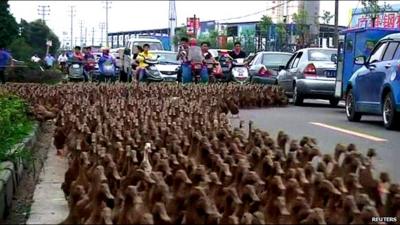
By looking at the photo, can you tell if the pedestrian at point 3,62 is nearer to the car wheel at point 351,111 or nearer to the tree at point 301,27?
the car wheel at point 351,111

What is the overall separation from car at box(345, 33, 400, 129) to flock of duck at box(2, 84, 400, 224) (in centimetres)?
504

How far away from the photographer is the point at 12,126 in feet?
26.5

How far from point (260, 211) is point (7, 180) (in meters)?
2.41

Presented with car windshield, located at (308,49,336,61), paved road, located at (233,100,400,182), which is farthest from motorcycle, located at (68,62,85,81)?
paved road, located at (233,100,400,182)

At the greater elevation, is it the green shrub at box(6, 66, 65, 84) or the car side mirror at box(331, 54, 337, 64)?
the car side mirror at box(331, 54, 337, 64)

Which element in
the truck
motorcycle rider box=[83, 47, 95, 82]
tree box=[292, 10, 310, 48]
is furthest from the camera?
tree box=[292, 10, 310, 48]

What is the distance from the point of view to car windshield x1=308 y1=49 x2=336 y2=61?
18156 millimetres

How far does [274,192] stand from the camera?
4367 mm

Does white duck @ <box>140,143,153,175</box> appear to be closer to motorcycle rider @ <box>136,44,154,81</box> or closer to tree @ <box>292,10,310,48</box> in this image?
motorcycle rider @ <box>136,44,154,81</box>

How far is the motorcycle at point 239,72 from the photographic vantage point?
71.6ft

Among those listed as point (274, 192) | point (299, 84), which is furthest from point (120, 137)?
point (299, 84)

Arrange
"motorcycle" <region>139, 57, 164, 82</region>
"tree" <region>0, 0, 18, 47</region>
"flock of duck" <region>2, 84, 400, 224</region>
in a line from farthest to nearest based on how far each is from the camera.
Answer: "tree" <region>0, 0, 18, 47</region> < "motorcycle" <region>139, 57, 164, 82</region> < "flock of duck" <region>2, 84, 400, 224</region>

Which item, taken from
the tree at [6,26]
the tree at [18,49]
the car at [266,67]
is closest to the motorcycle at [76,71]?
the car at [266,67]

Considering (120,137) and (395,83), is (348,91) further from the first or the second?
(120,137)
